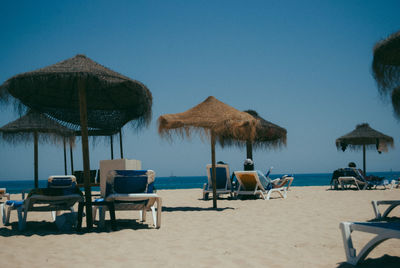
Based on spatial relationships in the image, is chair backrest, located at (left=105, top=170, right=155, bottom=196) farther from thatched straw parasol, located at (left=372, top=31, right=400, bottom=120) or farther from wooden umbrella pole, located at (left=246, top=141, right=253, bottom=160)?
wooden umbrella pole, located at (left=246, top=141, right=253, bottom=160)

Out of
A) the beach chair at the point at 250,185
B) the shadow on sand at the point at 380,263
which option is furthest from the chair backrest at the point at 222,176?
the shadow on sand at the point at 380,263

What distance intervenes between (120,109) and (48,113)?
4.34 feet

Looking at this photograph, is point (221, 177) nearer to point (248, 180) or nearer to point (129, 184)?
point (248, 180)

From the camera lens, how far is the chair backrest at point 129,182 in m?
4.89

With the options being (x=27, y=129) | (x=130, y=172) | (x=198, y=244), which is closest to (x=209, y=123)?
(x=130, y=172)

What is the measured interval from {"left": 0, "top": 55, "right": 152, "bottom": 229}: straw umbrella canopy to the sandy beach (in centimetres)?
96

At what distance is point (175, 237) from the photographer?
416 centimetres

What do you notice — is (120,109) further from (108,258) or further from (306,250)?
(306,250)

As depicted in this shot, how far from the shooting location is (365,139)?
682 inches

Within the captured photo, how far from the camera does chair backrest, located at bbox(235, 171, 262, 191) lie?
901 cm

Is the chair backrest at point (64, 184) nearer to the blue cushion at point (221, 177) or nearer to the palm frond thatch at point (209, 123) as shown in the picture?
the palm frond thatch at point (209, 123)

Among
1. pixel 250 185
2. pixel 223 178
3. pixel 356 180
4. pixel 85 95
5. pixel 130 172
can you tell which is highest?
pixel 85 95

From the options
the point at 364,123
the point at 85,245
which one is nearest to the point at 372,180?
the point at 364,123

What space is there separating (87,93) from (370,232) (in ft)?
17.0
